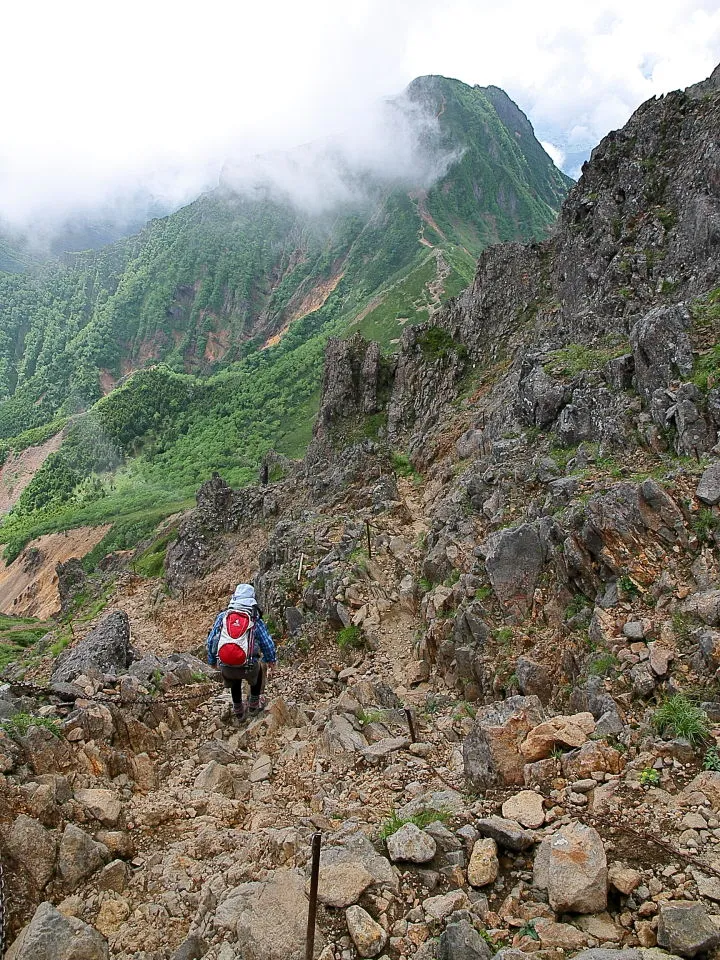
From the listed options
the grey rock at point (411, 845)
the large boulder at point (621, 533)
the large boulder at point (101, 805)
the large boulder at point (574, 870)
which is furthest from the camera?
the large boulder at point (621, 533)

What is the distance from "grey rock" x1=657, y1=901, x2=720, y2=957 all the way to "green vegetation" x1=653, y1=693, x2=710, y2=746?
7.13 feet

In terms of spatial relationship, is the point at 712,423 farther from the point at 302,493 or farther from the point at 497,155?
the point at 497,155

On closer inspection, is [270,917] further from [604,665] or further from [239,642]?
[604,665]

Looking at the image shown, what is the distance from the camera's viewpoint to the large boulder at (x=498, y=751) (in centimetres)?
598

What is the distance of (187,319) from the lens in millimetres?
192125

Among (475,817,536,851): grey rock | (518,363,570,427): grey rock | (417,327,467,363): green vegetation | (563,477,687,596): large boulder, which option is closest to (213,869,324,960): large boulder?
(475,817,536,851): grey rock

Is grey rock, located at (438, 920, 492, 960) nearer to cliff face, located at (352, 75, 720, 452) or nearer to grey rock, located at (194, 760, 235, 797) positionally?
grey rock, located at (194, 760, 235, 797)

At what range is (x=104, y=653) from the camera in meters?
12.6

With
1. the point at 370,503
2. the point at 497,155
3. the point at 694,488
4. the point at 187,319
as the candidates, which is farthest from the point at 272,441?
the point at 497,155

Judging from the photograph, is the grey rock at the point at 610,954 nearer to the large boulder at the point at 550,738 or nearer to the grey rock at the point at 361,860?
the grey rock at the point at 361,860

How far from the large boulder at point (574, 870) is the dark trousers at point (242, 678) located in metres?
5.25

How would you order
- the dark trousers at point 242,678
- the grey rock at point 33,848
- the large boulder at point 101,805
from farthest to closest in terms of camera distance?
the dark trousers at point 242,678 → the large boulder at point 101,805 → the grey rock at point 33,848

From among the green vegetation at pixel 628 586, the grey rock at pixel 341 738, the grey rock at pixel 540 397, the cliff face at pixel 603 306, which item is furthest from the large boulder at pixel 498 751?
the grey rock at pixel 540 397

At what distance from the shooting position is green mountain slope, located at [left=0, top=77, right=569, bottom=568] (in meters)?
104
